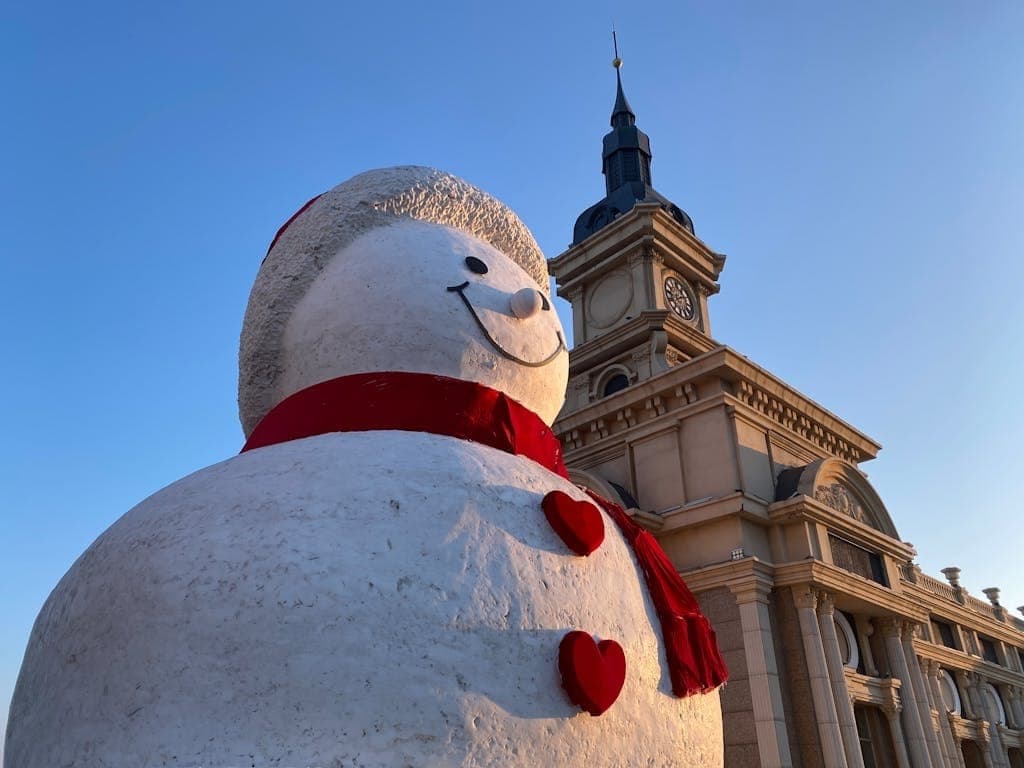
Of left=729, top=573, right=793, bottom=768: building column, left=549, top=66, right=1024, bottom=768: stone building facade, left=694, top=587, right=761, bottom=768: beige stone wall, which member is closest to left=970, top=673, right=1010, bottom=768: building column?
left=549, top=66, right=1024, bottom=768: stone building facade

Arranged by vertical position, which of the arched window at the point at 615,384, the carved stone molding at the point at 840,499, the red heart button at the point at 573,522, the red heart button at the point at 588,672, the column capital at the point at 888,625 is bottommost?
the red heart button at the point at 588,672

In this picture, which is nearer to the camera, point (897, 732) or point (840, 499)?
point (897, 732)

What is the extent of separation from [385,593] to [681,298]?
18.7 meters

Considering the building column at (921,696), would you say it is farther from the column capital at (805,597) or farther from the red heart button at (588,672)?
the red heart button at (588,672)

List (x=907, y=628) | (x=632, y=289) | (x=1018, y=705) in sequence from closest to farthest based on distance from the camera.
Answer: (x=907, y=628) < (x=632, y=289) < (x=1018, y=705)

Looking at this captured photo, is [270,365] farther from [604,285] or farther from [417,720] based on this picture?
[604,285]

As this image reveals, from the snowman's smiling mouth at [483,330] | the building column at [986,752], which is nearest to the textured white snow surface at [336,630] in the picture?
the snowman's smiling mouth at [483,330]

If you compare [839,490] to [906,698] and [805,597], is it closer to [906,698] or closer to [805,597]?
[805,597]

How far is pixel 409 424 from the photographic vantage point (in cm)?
308

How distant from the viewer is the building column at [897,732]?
39.2ft

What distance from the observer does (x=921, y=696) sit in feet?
42.2

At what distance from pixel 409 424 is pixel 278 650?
1.08m

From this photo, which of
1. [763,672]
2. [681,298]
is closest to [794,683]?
[763,672]

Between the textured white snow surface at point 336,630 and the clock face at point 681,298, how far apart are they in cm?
1722
